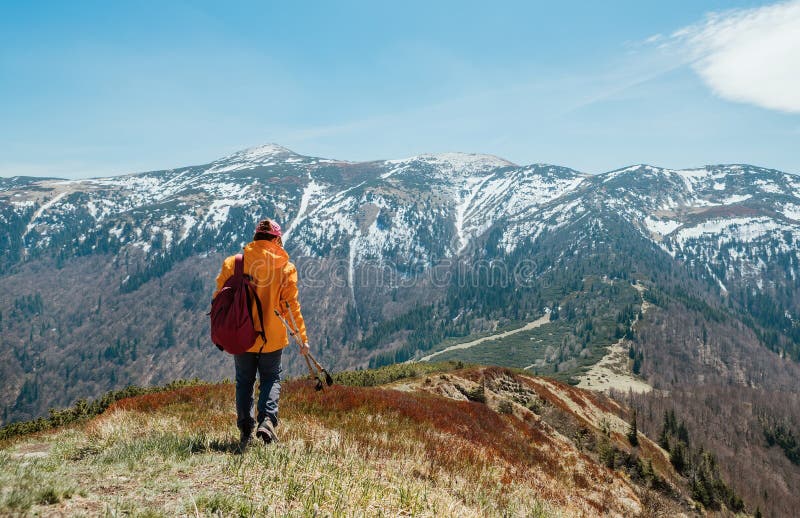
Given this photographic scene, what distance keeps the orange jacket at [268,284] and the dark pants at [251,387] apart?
289 millimetres

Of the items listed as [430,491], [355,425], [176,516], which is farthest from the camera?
[355,425]

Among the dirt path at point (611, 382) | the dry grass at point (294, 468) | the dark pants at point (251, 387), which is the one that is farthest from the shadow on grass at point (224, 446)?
the dirt path at point (611, 382)


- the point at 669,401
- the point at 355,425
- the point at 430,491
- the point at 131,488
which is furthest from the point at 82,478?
the point at 669,401

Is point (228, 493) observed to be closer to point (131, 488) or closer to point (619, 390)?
point (131, 488)

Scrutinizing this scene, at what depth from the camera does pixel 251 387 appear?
7695mm

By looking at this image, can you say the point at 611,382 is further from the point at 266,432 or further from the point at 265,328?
the point at 265,328

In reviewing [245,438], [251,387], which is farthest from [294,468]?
[251,387]

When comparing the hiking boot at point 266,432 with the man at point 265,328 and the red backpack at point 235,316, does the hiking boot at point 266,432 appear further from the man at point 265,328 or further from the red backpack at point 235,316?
the red backpack at point 235,316

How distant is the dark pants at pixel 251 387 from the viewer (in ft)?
24.5

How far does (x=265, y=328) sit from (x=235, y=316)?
0.54 meters

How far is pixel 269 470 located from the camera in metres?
5.92

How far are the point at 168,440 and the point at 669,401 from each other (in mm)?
192493

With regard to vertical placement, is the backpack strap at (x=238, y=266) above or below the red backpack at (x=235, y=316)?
above

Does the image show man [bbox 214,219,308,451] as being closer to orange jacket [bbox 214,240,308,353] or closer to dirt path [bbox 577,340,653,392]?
orange jacket [bbox 214,240,308,353]
